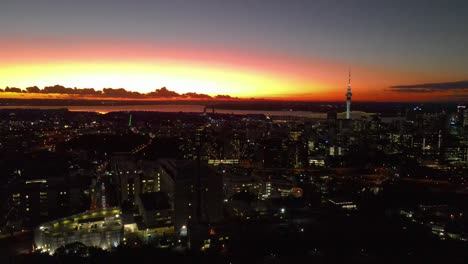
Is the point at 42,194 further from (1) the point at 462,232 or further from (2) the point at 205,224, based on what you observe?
(1) the point at 462,232

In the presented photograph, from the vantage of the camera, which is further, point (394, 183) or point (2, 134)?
point (2, 134)

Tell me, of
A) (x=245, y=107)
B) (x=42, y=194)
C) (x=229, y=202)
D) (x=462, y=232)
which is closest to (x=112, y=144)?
(x=42, y=194)

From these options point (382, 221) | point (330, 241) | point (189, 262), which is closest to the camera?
point (189, 262)

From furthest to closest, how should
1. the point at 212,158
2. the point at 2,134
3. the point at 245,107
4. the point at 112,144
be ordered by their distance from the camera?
the point at 245,107, the point at 2,134, the point at 112,144, the point at 212,158

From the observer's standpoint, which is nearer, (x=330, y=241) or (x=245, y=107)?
(x=330, y=241)

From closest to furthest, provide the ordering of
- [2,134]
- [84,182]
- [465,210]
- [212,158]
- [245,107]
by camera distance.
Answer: [465,210] → [84,182] → [212,158] → [2,134] → [245,107]

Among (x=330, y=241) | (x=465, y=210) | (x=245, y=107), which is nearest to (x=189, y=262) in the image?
(x=330, y=241)

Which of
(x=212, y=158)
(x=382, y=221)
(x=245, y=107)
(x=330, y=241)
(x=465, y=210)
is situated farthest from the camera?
(x=245, y=107)

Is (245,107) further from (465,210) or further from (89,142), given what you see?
(465,210)

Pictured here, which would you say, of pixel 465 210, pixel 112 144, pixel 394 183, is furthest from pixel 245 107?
pixel 465 210
